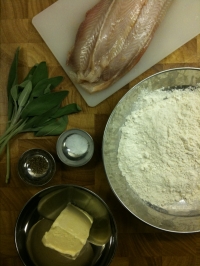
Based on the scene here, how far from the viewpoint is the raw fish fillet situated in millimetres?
1168

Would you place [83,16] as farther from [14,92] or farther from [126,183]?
[126,183]

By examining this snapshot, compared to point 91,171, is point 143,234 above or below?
below

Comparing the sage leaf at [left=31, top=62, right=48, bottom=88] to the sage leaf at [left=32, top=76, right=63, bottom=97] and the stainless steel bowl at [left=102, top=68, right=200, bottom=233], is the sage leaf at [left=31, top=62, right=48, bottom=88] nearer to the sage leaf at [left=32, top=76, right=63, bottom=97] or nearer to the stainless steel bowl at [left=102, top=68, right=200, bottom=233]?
the sage leaf at [left=32, top=76, right=63, bottom=97]

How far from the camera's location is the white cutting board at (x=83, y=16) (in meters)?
1.22

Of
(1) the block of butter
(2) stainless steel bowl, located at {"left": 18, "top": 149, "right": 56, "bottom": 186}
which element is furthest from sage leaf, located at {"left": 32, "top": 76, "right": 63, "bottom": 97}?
(1) the block of butter

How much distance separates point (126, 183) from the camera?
46.5 inches

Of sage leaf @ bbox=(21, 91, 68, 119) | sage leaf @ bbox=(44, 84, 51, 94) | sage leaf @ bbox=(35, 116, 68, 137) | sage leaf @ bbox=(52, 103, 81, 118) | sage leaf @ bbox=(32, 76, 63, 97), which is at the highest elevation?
sage leaf @ bbox=(32, 76, 63, 97)

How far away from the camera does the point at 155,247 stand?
1.25m

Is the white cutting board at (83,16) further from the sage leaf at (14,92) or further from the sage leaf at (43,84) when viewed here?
the sage leaf at (14,92)

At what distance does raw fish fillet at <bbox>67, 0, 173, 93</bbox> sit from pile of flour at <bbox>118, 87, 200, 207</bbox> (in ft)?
0.57

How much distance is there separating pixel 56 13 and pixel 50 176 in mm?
684

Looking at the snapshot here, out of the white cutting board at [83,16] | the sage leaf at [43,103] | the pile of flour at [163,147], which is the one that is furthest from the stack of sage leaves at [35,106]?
the pile of flour at [163,147]

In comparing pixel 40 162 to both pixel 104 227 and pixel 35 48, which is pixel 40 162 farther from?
pixel 35 48

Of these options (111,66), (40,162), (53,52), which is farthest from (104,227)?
(53,52)
